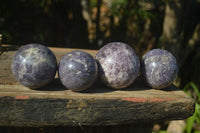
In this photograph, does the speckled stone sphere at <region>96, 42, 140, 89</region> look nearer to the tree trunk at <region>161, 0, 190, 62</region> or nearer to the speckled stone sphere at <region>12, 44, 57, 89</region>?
the speckled stone sphere at <region>12, 44, 57, 89</region>

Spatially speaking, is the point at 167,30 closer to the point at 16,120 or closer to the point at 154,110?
the point at 154,110

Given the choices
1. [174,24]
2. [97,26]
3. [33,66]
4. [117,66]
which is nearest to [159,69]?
[117,66]

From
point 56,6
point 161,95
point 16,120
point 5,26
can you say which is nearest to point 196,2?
point 56,6

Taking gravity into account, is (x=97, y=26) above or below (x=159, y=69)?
below

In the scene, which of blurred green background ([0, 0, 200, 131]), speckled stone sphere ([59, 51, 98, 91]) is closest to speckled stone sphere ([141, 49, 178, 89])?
speckled stone sphere ([59, 51, 98, 91])

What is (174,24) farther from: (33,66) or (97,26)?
(33,66)

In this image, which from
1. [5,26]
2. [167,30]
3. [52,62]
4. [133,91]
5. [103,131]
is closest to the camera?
[52,62]
